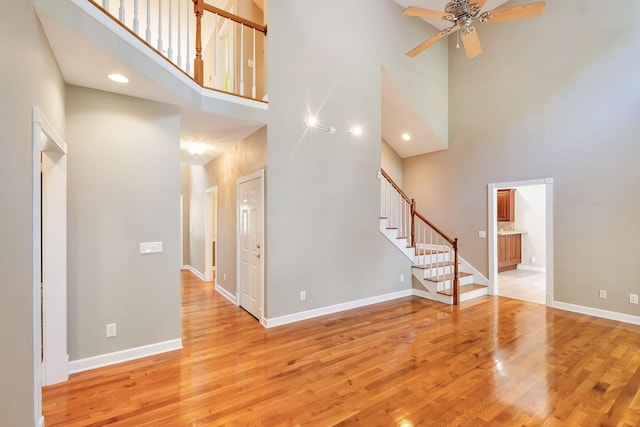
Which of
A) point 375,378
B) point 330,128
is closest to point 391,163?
point 330,128

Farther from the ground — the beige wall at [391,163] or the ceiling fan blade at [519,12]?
the ceiling fan blade at [519,12]

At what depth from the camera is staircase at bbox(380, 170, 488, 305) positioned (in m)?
4.99

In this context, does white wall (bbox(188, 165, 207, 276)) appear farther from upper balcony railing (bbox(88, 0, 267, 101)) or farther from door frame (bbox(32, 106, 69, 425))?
door frame (bbox(32, 106, 69, 425))

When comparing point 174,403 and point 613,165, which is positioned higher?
point 613,165

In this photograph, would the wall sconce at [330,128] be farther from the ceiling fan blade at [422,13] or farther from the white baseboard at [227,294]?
the white baseboard at [227,294]

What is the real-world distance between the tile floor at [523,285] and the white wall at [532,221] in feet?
1.60

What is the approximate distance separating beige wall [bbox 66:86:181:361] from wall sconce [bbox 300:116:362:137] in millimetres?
1701

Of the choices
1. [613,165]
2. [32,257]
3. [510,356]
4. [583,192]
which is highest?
[613,165]

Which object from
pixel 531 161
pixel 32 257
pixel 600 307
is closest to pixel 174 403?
pixel 32 257

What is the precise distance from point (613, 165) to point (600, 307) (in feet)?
6.70

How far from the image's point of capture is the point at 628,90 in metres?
4.02

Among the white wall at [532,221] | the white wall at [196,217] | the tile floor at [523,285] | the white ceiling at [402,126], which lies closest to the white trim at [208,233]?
the white wall at [196,217]

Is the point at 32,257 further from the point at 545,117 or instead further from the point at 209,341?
the point at 545,117

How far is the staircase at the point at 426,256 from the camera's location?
4.99 metres
